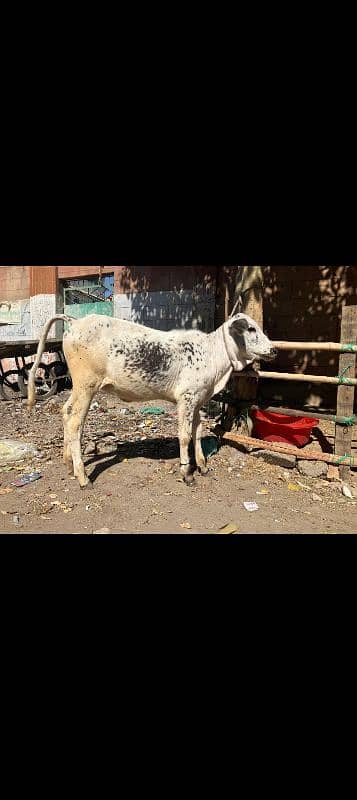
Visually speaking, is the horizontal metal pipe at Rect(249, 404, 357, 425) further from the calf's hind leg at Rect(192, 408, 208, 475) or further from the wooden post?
the calf's hind leg at Rect(192, 408, 208, 475)

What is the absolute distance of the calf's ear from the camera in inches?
177

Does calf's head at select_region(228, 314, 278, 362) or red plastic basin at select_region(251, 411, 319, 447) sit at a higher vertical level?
calf's head at select_region(228, 314, 278, 362)

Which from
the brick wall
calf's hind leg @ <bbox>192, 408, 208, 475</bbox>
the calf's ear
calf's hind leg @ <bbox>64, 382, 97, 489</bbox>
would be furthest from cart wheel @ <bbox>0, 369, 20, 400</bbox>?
the calf's ear

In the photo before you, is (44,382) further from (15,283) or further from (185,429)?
(185,429)

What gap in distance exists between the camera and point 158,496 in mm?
4172

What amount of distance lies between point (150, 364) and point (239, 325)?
1.06 m

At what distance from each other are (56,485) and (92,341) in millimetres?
1553

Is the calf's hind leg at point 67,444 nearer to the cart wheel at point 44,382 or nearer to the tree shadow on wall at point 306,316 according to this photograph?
Result: the tree shadow on wall at point 306,316

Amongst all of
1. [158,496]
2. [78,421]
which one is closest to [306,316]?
[158,496]

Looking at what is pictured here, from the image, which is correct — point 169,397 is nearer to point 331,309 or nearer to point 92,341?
point 92,341

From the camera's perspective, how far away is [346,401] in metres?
4.66

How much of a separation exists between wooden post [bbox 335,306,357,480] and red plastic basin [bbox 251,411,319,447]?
1.50ft

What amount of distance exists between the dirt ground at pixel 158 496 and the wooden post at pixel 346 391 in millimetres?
341

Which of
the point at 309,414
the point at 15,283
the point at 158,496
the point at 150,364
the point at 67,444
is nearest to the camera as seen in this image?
the point at 158,496
